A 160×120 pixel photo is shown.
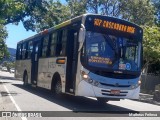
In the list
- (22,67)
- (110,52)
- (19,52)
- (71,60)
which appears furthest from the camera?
(19,52)

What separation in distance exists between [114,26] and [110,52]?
1.11m

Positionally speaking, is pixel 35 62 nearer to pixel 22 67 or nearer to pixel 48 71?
pixel 48 71

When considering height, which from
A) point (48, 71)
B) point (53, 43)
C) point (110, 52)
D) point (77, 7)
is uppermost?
point (77, 7)

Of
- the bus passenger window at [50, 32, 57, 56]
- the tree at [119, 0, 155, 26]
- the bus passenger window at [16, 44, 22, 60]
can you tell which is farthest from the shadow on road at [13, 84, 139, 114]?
the tree at [119, 0, 155, 26]

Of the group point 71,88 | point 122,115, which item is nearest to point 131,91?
point 122,115

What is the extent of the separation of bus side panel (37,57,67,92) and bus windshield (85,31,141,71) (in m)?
1.88

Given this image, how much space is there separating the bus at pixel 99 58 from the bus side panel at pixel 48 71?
0.05 meters

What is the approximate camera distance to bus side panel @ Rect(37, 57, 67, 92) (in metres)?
14.3

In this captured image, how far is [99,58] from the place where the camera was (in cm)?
1268

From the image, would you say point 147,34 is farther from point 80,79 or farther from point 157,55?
point 80,79

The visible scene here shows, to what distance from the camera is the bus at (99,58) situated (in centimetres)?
1254

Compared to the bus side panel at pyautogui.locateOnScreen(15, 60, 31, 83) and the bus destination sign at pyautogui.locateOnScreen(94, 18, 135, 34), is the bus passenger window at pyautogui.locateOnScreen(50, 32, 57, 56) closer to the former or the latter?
the bus destination sign at pyautogui.locateOnScreen(94, 18, 135, 34)

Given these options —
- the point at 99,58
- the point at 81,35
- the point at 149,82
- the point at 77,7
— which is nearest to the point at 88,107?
the point at 99,58

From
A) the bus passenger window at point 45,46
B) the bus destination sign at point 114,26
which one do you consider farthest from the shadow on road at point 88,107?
the bus destination sign at point 114,26
